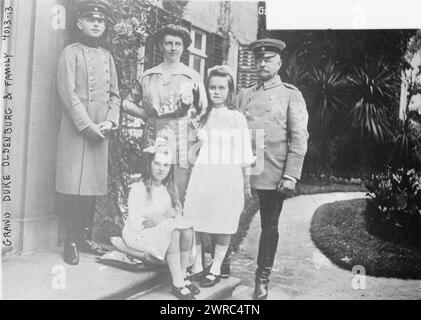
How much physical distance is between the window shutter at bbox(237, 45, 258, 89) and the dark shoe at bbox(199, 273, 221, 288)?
1351 mm

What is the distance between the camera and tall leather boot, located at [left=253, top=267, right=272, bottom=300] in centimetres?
333

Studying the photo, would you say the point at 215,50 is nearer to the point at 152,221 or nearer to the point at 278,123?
the point at 278,123

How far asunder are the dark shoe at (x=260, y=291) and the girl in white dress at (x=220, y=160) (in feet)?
1.91

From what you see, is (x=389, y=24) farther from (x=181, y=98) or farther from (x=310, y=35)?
(x=181, y=98)

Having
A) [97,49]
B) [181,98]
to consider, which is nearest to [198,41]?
[181,98]

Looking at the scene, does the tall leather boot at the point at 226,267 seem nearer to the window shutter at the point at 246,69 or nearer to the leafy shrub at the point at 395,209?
the leafy shrub at the point at 395,209

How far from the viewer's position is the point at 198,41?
3.40m

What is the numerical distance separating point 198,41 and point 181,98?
1.49ft

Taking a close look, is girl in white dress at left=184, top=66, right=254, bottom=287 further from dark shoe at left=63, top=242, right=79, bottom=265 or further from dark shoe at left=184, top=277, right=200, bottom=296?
dark shoe at left=63, top=242, right=79, bottom=265

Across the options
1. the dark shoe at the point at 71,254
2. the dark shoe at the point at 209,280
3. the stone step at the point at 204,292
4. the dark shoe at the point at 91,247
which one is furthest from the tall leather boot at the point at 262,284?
the dark shoe at the point at 71,254

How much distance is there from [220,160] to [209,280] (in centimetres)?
86

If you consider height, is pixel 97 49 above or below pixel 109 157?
above

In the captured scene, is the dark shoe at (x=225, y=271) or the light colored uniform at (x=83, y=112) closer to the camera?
the light colored uniform at (x=83, y=112)

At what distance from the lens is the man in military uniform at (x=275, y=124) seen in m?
3.23
